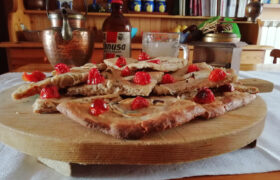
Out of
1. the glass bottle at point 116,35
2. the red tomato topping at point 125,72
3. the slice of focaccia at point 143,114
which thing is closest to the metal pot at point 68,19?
the glass bottle at point 116,35

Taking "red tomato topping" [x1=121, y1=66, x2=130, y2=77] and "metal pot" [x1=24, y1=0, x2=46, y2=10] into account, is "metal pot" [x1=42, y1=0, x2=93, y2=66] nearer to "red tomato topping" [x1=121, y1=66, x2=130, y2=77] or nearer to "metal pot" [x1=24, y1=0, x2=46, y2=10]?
"red tomato topping" [x1=121, y1=66, x2=130, y2=77]

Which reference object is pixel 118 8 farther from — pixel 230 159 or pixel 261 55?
pixel 261 55

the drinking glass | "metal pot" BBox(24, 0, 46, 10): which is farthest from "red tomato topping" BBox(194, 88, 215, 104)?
"metal pot" BBox(24, 0, 46, 10)

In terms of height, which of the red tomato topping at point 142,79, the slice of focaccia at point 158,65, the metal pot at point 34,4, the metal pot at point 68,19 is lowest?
the red tomato topping at point 142,79

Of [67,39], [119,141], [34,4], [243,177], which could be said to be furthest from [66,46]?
[34,4]

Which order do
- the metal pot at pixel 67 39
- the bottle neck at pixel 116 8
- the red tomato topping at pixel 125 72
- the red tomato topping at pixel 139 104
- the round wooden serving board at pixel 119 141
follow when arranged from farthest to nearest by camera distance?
the bottle neck at pixel 116 8, the metal pot at pixel 67 39, the red tomato topping at pixel 125 72, the red tomato topping at pixel 139 104, the round wooden serving board at pixel 119 141

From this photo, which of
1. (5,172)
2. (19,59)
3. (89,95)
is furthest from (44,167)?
(19,59)

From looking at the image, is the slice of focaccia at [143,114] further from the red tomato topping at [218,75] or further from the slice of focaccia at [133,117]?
the red tomato topping at [218,75]
